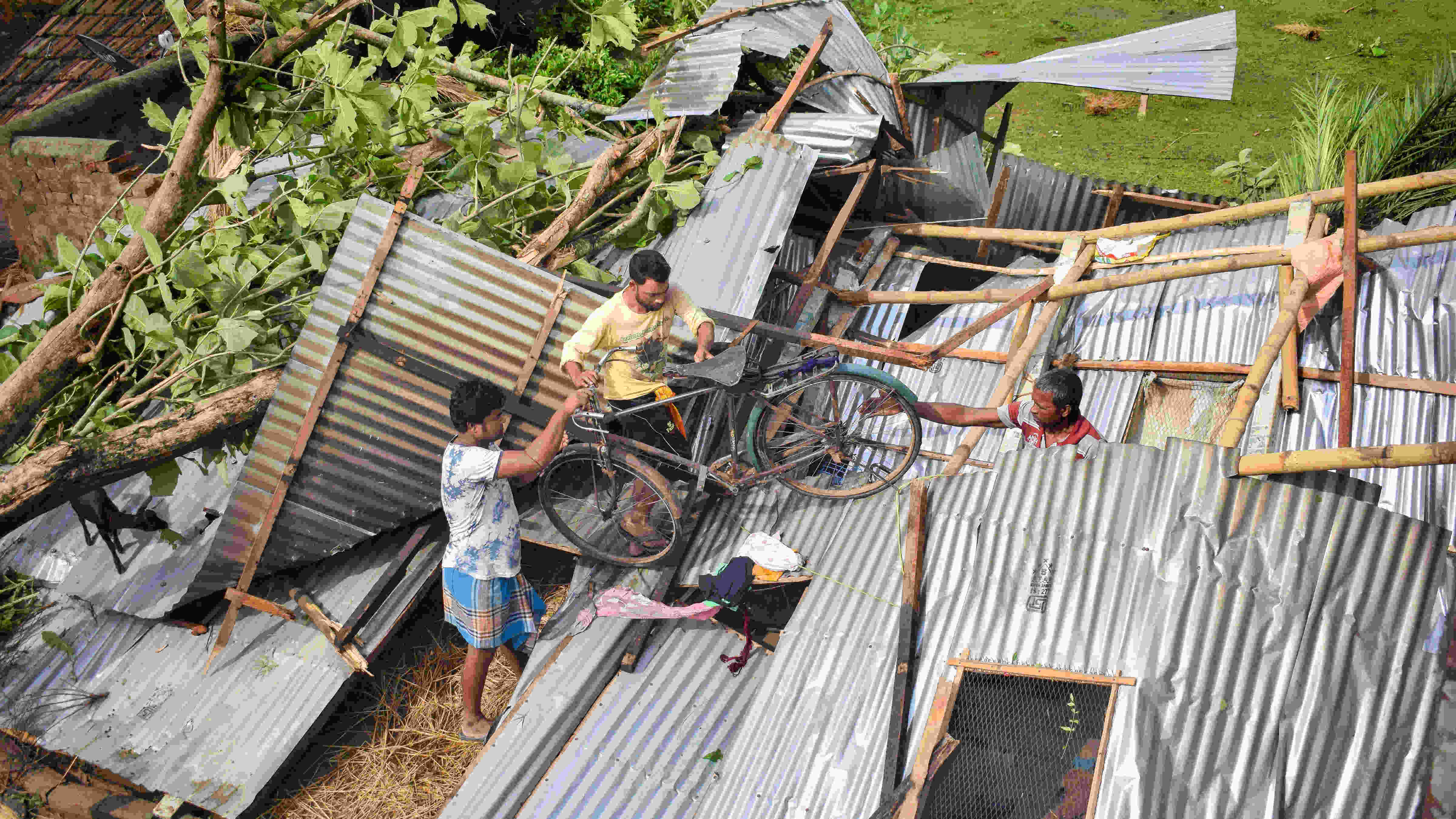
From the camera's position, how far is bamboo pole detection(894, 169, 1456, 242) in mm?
5059

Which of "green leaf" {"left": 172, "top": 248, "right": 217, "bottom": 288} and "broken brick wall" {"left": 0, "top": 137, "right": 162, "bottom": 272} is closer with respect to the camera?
"green leaf" {"left": 172, "top": 248, "right": 217, "bottom": 288}

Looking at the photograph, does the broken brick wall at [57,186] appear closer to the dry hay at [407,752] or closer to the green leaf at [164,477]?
the green leaf at [164,477]

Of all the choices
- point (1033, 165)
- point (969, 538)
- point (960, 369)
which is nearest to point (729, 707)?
point (969, 538)

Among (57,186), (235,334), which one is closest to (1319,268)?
(235,334)

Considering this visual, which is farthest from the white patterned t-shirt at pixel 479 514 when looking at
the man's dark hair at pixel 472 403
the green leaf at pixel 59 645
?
the green leaf at pixel 59 645

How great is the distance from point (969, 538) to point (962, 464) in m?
1.05

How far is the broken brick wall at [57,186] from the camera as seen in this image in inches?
326

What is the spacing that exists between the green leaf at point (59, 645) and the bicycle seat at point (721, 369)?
3.99m

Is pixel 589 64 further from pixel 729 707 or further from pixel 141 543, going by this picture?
pixel 729 707

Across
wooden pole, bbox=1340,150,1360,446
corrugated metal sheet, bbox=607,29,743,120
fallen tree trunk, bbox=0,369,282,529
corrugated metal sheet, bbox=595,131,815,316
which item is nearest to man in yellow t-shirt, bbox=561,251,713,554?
corrugated metal sheet, bbox=595,131,815,316

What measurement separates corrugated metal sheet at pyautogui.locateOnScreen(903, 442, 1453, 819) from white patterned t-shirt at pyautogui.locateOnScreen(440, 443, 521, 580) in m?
2.08

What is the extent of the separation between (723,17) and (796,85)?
3.71 feet

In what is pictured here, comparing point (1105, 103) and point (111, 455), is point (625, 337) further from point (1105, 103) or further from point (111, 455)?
point (1105, 103)

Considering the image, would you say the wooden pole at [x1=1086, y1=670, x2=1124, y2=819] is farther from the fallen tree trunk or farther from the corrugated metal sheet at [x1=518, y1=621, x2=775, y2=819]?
the fallen tree trunk
